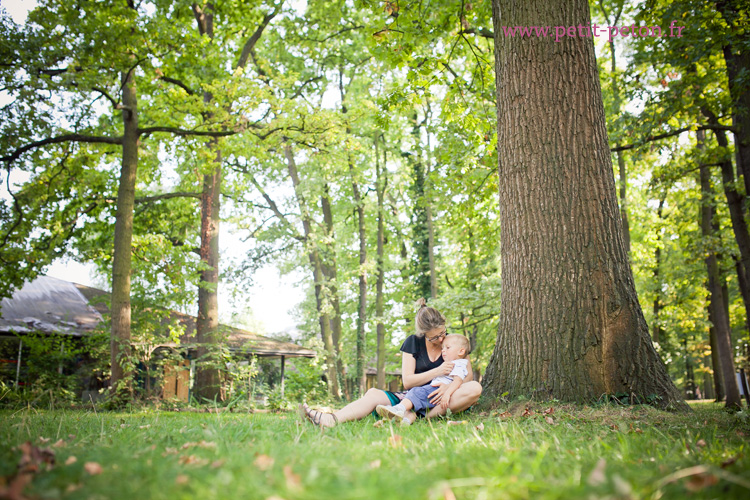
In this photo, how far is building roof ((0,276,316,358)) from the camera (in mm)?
16406

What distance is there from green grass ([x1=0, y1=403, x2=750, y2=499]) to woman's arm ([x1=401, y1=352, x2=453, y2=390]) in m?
1.09

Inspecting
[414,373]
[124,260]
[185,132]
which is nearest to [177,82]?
[185,132]

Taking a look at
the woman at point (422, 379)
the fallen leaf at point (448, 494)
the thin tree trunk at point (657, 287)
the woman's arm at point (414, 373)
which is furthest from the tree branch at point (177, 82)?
the thin tree trunk at point (657, 287)

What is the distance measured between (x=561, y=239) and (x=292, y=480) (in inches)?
156

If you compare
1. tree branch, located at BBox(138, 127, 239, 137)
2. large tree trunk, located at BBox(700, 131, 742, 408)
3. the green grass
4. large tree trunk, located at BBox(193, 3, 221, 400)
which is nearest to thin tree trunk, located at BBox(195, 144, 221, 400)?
large tree trunk, located at BBox(193, 3, 221, 400)

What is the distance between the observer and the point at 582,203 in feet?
15.7

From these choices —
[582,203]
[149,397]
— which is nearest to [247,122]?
[149,397]

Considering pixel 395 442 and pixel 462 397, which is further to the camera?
pixel 462 397

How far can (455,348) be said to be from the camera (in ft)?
15.5

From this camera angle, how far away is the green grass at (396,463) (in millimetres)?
1553

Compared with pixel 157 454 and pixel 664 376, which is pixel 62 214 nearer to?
pixel 157 454

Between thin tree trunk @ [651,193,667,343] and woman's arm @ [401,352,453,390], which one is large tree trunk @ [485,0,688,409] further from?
thin tree trunk @ [651,193,667,343]

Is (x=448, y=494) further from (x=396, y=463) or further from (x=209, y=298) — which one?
(x=209, y=298)

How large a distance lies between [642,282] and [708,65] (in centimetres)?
966
